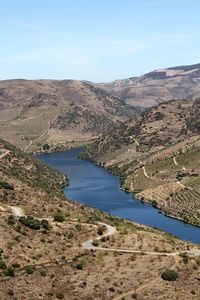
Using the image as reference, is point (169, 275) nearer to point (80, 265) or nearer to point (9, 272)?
point (80, 265)

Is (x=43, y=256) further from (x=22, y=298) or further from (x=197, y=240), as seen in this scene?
(x=197, y=240)

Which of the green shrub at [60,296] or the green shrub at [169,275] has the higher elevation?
the green shrub at [60,296]

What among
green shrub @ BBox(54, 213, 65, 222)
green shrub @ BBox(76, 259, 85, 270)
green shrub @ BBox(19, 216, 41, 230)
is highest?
green shrub @ BBox(19, 216, 41, 230)

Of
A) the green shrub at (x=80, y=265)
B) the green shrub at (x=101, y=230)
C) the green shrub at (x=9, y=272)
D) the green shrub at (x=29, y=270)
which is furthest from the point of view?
the green shrub at (x=101, y=230)

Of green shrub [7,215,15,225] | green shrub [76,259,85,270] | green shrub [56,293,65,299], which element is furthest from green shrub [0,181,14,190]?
green shrub [56,293,65,299]

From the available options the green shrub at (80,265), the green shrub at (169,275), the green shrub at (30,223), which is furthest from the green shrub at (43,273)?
the green shrub at (169,275)

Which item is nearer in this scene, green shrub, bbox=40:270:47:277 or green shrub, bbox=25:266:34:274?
green shrub, bbox=25:266:34:274

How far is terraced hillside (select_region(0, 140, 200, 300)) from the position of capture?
286 feet

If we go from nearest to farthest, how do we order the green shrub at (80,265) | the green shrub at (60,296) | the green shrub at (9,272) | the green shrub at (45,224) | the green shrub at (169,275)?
the green shrub at (60,296), the green shrub at (9,272), the green shrub at (169,275), the green shrub at (80,265), the green shrub at (45,224)

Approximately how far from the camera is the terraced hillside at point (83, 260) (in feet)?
286

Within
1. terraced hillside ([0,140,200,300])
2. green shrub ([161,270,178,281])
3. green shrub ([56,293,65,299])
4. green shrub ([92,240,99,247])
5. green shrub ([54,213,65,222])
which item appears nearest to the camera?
green shrub ([56,293,65,299])

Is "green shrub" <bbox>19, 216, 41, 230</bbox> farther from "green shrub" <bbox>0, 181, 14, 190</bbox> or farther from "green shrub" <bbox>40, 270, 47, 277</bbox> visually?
"green shrub" <bbox>0, 181, 14, 190</bbox>

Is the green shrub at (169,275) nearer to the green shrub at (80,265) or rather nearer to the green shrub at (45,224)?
the green shrub at (80,265)

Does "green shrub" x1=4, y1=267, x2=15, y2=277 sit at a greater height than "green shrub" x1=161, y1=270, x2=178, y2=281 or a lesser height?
greater
